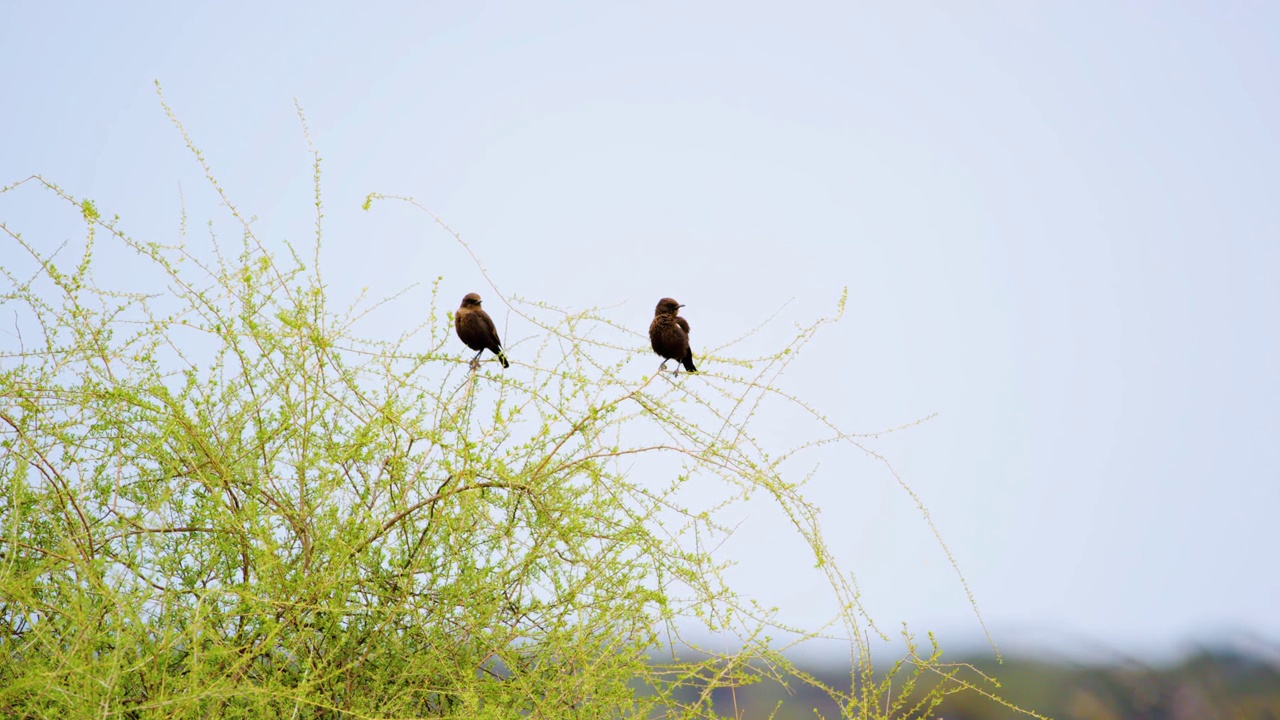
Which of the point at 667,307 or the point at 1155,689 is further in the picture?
the point at 1155,689

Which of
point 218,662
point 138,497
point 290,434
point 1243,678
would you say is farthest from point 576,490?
point 1243,678

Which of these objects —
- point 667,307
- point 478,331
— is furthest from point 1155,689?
point 478,331

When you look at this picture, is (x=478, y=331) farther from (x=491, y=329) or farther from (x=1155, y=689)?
(x=1155, y=689)

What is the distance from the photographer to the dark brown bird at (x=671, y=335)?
3.66 m

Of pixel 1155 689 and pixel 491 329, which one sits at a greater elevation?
pixel 491 329

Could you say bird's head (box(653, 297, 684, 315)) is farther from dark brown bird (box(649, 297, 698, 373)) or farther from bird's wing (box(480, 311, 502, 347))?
bird's wing (box(480, 311, 502, 347))

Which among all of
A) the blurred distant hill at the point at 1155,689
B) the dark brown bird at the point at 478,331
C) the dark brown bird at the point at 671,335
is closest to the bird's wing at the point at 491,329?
the dark brown bird at the point at 478,331

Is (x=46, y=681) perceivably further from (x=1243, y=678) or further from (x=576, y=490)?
(x=1243, y=678)

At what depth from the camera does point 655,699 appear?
3.00 m

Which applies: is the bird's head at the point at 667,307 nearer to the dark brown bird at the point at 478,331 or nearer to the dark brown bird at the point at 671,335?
the dark brown bird at the point at 671,335

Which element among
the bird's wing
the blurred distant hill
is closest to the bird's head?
the bird's wing

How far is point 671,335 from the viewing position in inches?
144

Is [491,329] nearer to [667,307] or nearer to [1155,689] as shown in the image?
[667,307]

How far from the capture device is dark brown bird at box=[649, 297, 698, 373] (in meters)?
3.66
